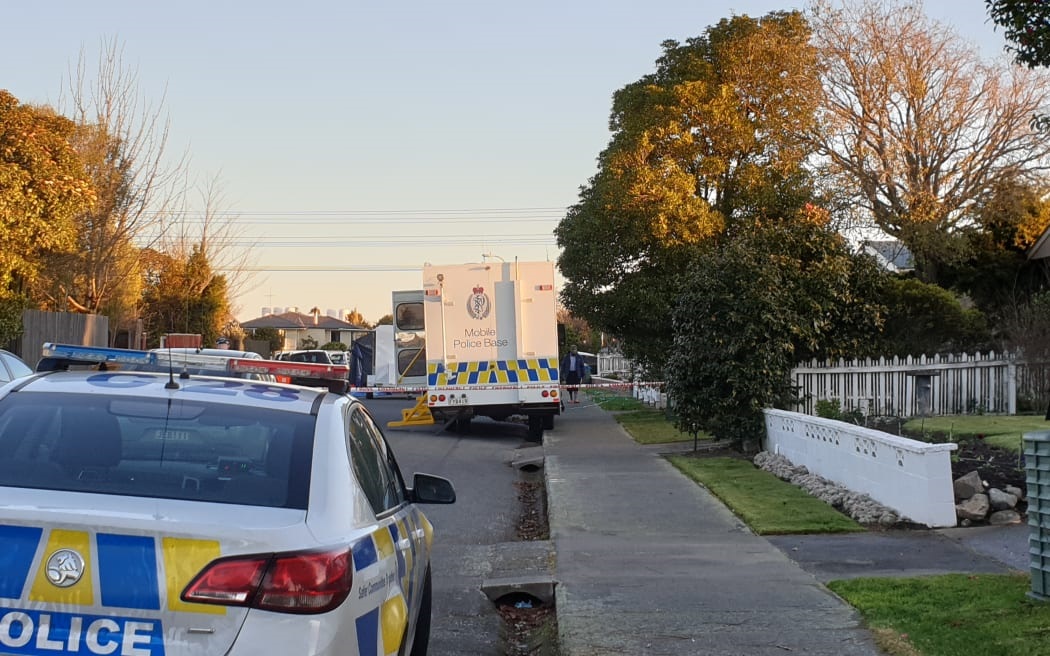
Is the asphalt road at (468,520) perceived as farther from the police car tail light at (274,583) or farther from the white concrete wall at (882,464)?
the white concrete wall at (882,464)

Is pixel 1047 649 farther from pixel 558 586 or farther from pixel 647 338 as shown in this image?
pixel 647 338

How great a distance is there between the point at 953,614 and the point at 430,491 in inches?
130

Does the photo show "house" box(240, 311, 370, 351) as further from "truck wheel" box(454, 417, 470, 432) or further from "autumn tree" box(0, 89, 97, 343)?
"truck wheel" box(454, 417, 470, 432)

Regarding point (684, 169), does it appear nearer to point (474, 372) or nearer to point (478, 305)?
point (478, 305)

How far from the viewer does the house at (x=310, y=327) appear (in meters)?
99.0

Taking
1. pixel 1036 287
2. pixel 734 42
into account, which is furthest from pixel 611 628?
pixel 1036 287

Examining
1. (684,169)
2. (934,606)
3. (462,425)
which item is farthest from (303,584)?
(684,169)

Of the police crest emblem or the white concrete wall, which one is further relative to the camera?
the police crest emblem

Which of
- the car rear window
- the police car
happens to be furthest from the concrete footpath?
Result: the car rear window

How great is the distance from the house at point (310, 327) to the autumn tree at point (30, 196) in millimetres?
70596

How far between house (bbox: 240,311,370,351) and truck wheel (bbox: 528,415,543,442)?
2949 inches

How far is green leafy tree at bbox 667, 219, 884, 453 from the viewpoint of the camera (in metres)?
16.6

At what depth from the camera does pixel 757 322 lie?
16688 mm

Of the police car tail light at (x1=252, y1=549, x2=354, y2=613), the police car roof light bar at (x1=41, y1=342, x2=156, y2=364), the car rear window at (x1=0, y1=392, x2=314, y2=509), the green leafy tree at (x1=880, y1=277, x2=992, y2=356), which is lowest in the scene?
the police car tail light at (x1=252, y1=549, x2=354, y2=613)
